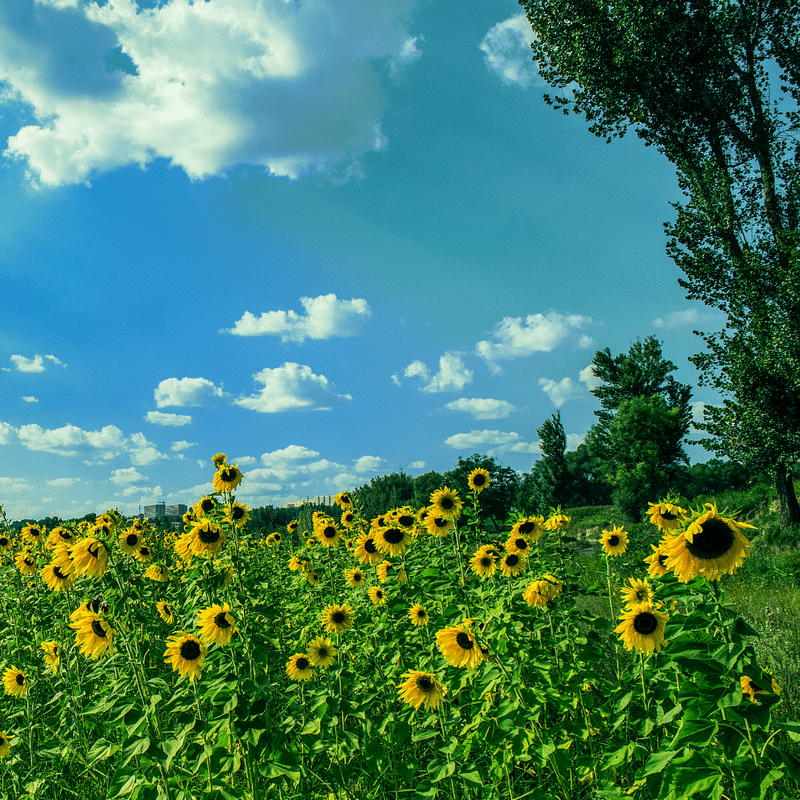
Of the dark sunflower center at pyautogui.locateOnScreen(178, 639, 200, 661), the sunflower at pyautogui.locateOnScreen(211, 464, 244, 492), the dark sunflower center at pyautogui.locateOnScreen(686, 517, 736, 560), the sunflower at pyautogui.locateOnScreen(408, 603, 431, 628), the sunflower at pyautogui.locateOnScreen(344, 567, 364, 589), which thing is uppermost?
the sunflower at pyautogui.locateOnScreen(211, 464, 244, 492)

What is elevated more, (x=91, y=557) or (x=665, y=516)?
(x=91, y=557)

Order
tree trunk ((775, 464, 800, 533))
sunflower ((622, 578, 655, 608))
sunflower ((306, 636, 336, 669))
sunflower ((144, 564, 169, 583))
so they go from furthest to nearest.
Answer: tree trunk ((775, 464, 800, 533)) < sunflower ((144, 564, 169, 583)) < sunflower ((306, 636, 336, 669)) < sunflower ((622, 578, 655, 608))

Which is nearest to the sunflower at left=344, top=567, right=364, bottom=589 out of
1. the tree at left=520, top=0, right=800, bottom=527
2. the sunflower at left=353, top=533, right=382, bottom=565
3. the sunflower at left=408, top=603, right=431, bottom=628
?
the sunflower at left=353, top=533, right=382, bottom=565

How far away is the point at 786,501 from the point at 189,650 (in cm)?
1856

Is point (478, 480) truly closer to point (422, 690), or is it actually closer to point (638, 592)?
point (638, 592)

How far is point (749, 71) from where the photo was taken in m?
15.8

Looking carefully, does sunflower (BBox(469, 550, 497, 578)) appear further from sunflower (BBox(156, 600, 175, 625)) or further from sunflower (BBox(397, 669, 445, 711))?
sunflower (BBox(156, 600, 175, 625))

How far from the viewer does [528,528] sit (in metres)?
4.23

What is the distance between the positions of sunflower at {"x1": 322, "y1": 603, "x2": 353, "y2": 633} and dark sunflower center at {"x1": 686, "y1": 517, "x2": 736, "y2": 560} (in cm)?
264

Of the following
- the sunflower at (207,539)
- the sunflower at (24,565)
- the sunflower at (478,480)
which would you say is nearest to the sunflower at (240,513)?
the sunflower at (207,539)

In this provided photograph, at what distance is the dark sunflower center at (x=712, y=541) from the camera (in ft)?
6.66

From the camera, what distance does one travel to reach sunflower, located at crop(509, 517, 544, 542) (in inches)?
163

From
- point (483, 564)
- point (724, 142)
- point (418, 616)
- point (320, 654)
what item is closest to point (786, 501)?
point (724, 142)

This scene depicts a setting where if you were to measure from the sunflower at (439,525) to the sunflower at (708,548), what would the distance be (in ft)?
8.71
